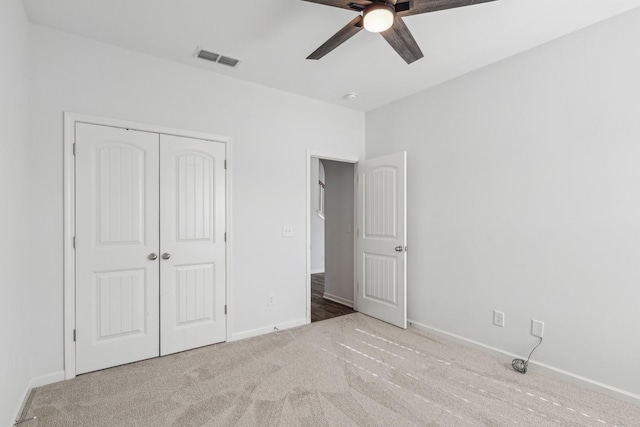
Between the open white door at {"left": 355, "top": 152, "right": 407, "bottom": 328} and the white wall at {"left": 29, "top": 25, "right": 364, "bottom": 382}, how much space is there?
23.7 inches

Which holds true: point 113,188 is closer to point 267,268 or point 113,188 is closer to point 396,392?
point 267,268

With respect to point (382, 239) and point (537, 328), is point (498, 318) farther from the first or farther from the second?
point (382, 239)

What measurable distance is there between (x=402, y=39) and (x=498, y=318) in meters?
2.53

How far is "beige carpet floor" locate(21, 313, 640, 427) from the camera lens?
Result: 2.01m

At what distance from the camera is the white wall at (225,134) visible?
2432mm

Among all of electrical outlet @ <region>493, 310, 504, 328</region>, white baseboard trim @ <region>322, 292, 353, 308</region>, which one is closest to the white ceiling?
electrical outlet @ <region>493, 310, 504, 328</region>

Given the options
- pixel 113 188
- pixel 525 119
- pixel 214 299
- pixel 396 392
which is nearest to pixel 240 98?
pixel 113 188

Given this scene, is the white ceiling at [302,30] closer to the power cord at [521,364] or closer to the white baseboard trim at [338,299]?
the power cord at [521,364]

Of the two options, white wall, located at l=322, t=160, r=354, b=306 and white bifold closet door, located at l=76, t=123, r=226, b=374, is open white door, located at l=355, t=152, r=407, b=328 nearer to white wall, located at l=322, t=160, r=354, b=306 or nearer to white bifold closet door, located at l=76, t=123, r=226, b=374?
white wall, located at l=322, t=160, r=354, b=306

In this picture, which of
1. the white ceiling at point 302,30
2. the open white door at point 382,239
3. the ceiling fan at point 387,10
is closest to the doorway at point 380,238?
the open white door at point 382,239

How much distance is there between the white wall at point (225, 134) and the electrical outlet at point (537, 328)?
2.28 meters

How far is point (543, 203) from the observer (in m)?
2.65

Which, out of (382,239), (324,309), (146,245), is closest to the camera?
(146,245)

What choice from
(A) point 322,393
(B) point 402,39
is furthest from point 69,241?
(B) point 402,39
